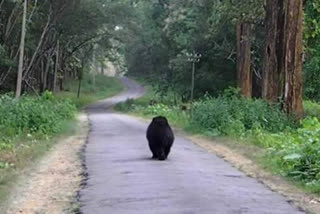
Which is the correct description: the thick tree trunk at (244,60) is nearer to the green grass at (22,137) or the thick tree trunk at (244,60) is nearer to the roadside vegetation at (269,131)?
the roadside vegetation at (269,131)

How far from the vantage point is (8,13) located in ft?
159

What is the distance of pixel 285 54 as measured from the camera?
25.0 m

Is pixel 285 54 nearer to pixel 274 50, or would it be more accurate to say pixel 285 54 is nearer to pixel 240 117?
pixel 274 50

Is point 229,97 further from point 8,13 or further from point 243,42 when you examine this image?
point 8,13

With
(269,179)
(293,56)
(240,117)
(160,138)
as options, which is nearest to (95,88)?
(293,56)

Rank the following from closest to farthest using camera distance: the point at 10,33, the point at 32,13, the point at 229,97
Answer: the point at 229,97 < the point at 32,13 < the point at 10,33

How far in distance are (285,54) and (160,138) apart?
11090mm

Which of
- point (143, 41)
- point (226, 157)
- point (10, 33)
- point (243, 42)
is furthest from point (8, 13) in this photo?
point (226, 157)

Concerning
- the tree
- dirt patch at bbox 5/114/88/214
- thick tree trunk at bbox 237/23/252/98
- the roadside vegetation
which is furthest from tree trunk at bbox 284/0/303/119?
thick tree trunk at bbox 237/23/252/98

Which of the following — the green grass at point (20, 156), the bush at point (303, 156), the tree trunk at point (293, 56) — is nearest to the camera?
the green grass at point (20, 156)

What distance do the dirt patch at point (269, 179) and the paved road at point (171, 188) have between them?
0.23 m

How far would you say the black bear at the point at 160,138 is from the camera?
15.3 m

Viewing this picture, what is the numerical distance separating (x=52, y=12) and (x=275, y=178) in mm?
37542

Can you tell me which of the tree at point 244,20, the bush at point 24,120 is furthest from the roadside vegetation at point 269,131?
the bush at point 24,120
